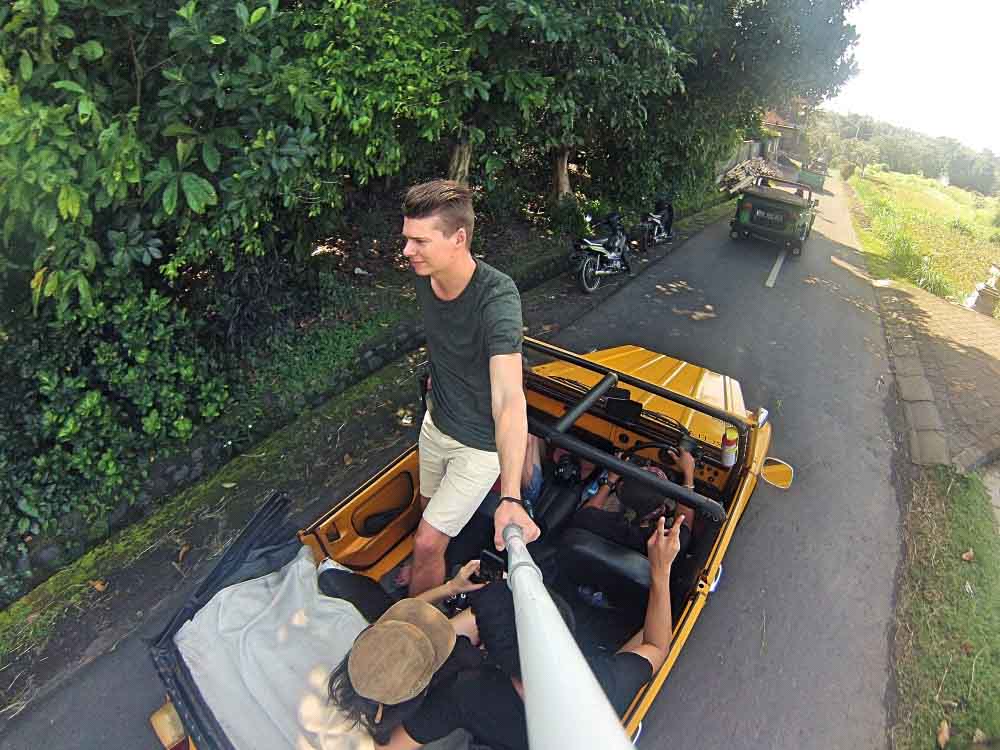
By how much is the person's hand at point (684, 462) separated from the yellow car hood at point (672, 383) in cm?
19

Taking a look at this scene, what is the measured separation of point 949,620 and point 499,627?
368 cm

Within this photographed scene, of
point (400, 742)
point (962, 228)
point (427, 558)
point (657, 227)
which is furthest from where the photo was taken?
point (962, 228)

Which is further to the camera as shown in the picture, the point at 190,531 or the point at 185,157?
the point at 190,531

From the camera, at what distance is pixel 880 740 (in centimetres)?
307

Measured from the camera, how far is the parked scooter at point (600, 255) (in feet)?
28.0

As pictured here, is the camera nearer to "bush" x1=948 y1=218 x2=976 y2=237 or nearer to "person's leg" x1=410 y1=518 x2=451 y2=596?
"person's leg" x1=410 y1=518 x2=451 y2=596

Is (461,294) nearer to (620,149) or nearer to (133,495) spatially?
(133,495)

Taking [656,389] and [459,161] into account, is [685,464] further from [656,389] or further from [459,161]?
[459,161]

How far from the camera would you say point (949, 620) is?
3764 mm

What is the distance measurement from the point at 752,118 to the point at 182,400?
38.9ft

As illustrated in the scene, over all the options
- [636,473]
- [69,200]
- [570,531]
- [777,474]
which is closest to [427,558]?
[570,531]

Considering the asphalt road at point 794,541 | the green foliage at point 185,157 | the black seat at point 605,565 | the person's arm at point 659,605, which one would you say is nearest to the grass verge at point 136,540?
the green foliage at point 185,157

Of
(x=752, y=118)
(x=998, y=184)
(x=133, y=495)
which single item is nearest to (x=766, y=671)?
(x=133, y=495)

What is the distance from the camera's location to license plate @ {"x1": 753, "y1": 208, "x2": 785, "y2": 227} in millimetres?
11977
